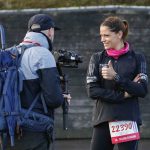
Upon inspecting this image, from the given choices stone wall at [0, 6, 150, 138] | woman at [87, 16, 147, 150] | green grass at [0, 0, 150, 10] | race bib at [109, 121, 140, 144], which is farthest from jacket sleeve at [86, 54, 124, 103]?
green grass at [0, 0, 150, 10]

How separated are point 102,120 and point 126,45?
0.74m

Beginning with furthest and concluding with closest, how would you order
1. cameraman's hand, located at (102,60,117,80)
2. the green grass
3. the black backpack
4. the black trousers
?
the green grass → the black trousers → cameraman's hand, located at (102,60,117,80) → the black backpack

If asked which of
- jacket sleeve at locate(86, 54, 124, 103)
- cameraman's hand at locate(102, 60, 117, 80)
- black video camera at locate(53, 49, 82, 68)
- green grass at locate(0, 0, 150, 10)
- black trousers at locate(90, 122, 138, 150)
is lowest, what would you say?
black trousers at locate(90, 122, 138, 150)

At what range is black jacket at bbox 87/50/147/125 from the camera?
16.3 ft

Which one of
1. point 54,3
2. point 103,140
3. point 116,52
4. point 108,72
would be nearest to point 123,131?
point 103,140

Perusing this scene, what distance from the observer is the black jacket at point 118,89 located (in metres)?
4.98

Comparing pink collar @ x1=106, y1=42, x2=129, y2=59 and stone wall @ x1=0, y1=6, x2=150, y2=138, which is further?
stone wall @ x1=0, y1=6, x2=150, y2=138

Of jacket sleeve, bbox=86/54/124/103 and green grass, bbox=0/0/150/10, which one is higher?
green grass, bbox=0/0/150/10

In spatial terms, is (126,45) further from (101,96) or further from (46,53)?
(46,53)

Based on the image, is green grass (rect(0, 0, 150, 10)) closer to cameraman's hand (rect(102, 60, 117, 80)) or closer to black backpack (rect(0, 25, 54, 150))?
cameraman's hand (rect(102, 60, 117, 80))

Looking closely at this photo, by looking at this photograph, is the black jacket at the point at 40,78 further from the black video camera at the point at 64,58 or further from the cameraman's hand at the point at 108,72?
the cameraman's hand at the point at 108,72

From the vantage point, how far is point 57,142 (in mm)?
8547

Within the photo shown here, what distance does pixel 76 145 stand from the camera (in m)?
8.27

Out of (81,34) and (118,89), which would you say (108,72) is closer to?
(118,89)
